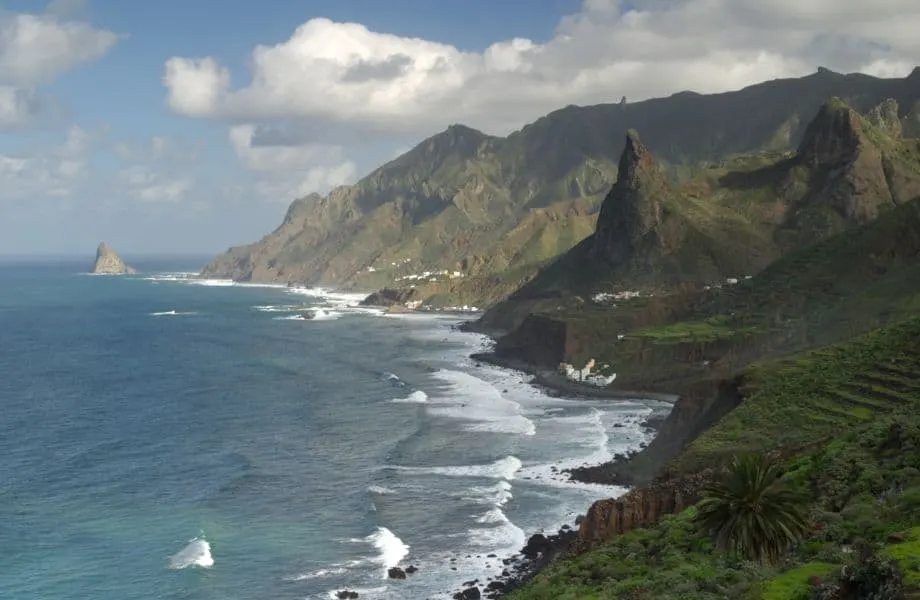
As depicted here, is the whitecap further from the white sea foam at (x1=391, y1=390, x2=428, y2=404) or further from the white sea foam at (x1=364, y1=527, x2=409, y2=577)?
Answer: the white sea foam at (x1=391, y1=390, x2=428, y2=404)

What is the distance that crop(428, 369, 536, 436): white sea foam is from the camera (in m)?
130

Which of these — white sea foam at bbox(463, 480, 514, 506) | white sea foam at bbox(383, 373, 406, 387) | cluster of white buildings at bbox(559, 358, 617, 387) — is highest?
cluster of white buildings at bbox(559, 358, 617, 387)

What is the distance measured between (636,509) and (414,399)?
94.1 m

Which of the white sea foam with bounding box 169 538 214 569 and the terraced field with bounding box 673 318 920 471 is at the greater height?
the terraced field with bounding box 673 318 920 471

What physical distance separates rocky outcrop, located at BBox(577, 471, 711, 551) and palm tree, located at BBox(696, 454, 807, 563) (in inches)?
910

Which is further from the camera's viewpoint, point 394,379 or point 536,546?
point 394,379

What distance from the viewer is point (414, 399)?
152 meters

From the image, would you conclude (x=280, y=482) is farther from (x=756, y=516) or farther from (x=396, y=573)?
(x=756, y=516)

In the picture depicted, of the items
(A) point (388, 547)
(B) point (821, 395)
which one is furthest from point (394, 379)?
(B) point (821, 395)

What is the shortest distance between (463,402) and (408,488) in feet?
175

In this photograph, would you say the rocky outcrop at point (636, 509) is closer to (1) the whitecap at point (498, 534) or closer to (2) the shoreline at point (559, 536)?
(2) the shoreline at point (559, 536)

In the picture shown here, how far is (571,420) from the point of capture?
136m

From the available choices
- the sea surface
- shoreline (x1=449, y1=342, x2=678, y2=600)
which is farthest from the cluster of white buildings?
the sea surface

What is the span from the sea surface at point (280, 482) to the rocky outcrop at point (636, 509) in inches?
581
